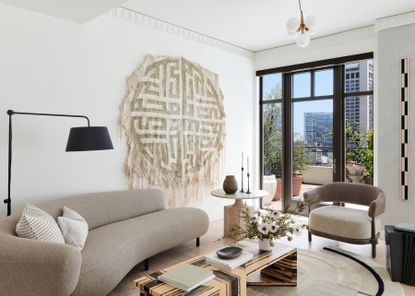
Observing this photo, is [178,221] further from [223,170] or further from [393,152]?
[393,152]

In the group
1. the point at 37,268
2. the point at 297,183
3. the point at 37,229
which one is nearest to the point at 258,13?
the point at 297,183

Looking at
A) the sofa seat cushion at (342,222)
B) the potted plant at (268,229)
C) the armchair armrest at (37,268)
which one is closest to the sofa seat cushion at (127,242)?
the armchair armrest at (37,268)

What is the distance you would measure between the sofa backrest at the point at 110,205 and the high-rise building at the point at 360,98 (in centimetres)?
314

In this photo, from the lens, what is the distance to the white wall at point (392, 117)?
13.2 ft

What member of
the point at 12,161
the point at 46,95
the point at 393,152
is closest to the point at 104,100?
the point at 46,95

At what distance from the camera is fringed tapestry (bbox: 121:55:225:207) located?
403 centimetres

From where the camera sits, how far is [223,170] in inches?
207

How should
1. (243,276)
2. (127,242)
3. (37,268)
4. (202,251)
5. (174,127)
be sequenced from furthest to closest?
(174,127) → (202,251) → (127,242) → (243,276) → (37,268)

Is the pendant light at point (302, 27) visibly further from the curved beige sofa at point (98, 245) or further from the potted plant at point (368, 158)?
the curved beige sofa at point (98, 245)

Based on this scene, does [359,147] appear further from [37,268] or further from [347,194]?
[37,268]

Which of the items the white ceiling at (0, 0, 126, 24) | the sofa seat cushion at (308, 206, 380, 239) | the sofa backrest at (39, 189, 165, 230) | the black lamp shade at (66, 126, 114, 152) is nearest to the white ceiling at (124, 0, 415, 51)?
the white ceiling at (0, 0, 126, 24)

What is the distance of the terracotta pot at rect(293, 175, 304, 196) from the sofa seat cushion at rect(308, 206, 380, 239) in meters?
1.55

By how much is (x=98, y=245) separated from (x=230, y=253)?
1.08 m

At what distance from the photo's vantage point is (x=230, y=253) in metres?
2.35
